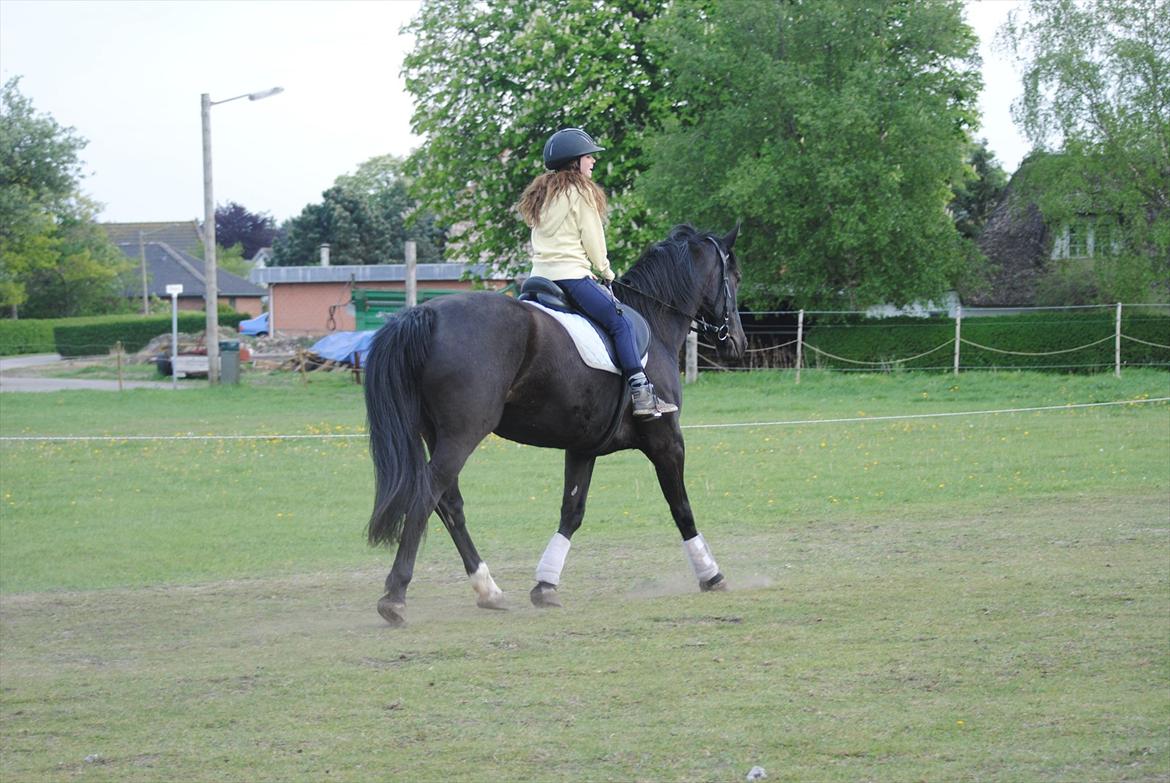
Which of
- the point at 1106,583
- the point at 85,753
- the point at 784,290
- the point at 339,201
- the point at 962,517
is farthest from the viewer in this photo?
the point at 339,201

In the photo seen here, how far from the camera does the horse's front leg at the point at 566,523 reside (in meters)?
9.12

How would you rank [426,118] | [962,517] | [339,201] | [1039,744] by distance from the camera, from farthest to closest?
[339,201]
[426,118]
[962,517]
[1039,744]

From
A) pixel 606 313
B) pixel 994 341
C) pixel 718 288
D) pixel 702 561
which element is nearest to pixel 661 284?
pixel 718 288

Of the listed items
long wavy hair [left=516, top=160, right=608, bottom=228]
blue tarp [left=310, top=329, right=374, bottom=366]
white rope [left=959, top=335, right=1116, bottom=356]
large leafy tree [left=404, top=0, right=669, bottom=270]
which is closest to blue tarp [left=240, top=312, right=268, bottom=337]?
blue tarp [left=310, top=329, right=374, bottom=366]

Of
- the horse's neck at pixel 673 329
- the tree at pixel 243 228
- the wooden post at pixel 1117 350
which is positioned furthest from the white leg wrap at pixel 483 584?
the tree at pixel 243 228

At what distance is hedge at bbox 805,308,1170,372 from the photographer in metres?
30.1

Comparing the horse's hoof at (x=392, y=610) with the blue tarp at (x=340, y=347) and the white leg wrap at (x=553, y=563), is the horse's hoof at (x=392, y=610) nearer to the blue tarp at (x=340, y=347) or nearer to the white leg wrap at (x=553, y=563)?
the white leg wrap at (x=553, y=563)

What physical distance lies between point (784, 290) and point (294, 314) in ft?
124

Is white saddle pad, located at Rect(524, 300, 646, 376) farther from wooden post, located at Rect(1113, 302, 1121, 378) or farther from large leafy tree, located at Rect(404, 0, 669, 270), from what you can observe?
large leafy tree, located at Rect(404, 0, 669, 270)

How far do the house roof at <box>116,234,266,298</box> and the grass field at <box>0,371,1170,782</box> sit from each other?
81.2 meters

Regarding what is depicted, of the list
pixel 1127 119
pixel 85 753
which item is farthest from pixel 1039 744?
pixel 1127 119

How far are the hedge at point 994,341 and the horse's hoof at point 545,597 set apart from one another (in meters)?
23.6

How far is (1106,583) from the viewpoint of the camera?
27.8 ft

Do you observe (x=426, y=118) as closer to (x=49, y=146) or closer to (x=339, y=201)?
(x=49, y=146)
